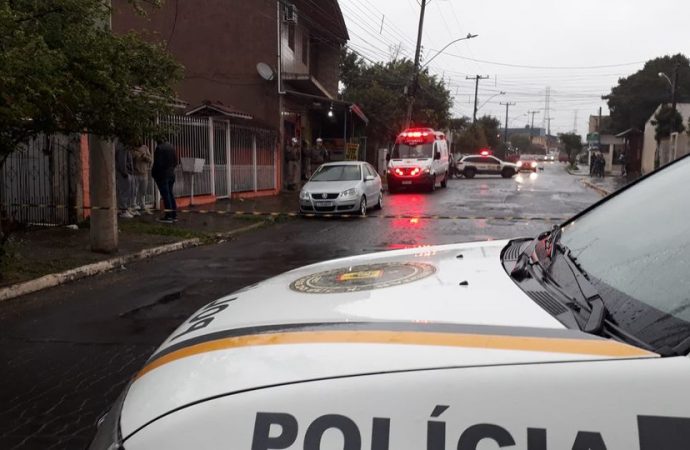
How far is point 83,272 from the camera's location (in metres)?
8.13

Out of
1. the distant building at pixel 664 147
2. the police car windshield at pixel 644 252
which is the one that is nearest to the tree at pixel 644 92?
the distant building at pixel 664 147

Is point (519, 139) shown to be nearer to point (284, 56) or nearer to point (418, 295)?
point (284, 56)

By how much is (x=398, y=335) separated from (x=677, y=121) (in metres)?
39.8

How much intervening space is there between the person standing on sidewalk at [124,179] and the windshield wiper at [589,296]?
12.1 metres

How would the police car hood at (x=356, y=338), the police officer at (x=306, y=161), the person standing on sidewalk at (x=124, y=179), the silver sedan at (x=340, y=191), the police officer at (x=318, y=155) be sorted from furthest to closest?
the police officer at (x=318, y=155), the police officer at (x=306, y=161), the silver sedan at (x=340, y=191), the person standing on sidewalk at (x=124, y=179), the police car hood at (x=356, y=338)

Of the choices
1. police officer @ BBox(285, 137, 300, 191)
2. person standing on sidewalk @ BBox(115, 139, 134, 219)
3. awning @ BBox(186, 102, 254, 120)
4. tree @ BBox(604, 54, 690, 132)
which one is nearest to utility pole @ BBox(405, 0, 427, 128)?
police officer @ BBox(285, 137, 300, 191)

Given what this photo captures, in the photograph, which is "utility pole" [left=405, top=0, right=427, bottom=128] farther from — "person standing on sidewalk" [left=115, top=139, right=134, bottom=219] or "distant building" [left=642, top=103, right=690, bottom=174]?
"person standing on sidewalk" [left=115, top=139, right=134, bottom=219]

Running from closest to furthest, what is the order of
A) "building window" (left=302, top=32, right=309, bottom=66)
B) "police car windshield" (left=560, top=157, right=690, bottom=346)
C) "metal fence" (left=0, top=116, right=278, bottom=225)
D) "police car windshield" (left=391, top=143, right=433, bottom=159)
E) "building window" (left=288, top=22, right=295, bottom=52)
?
"police car windshield" (left=560, top=157, right=690, bottom=346) → "metal fence" (left=0, top=116, right=278, bottom=225) → "building window" (left=288, top=22, right=295, bottom=52) → "police car windshield" (left=391, top=143, right=433, bottom=159) → "building window" (left=302, top=32, right=309, bottom=66)

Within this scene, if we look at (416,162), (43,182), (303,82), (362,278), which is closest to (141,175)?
(43,182)

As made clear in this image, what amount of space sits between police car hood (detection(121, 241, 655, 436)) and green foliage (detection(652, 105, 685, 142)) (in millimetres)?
38704

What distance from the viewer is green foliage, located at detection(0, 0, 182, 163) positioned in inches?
223

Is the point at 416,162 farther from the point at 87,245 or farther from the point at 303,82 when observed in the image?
the point at 87,245

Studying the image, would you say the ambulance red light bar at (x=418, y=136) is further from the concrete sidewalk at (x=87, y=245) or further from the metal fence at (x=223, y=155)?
the concrete sidewalk at (x=87, y=245)

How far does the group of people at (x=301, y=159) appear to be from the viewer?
2303 centimetres
